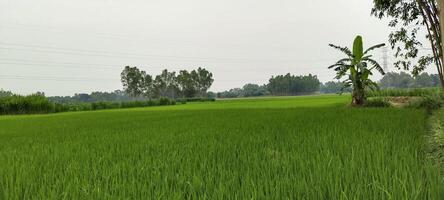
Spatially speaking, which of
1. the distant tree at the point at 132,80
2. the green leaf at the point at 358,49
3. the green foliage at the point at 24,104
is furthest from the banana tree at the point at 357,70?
the distant tree at the point at 132,80

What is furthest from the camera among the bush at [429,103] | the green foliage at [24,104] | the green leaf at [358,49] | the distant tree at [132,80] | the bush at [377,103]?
the distant tree at [132,80]

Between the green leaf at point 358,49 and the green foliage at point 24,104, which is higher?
the green leaf at point 358,49

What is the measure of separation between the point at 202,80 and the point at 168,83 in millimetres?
8146

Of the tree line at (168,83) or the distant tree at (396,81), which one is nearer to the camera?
the tree line at (168,83)

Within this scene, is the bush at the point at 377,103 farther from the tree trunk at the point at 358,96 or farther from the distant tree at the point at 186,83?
the distant tree at the point at 186,83

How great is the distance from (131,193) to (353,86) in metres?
13.2

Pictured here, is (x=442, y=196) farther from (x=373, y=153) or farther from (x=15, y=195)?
(x=15, y=195)

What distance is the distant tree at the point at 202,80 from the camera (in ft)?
240

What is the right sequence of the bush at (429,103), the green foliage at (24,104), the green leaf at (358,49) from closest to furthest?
the bush at (429,103)
the green leaf at (358,49)
the green foliage at (24,104)

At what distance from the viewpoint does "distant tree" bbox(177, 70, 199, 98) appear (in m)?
68.1

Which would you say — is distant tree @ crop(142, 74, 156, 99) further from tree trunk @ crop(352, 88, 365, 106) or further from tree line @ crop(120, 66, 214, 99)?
tree trunk @ crop(352, 88, 365, 106)

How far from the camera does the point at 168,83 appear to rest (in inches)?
2889

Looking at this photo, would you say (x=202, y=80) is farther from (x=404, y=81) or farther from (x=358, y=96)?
(x=358, y=96)

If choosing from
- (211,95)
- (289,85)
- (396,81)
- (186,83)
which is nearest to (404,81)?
(396,81)
